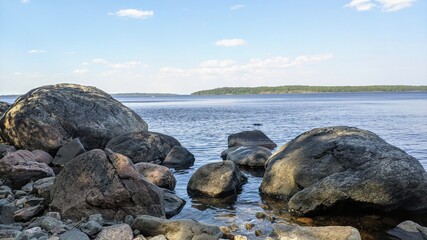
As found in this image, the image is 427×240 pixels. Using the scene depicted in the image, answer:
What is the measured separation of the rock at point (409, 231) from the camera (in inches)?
352

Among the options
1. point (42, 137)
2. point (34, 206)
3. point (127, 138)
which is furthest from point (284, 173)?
point (42, 137)

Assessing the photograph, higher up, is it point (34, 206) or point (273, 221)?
point (34, 206)

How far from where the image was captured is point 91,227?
8211mm

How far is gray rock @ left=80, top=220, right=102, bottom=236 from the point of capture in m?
8.12

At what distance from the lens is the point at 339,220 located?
10.4m

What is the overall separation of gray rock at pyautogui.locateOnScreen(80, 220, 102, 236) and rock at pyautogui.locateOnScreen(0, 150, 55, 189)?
197 inches

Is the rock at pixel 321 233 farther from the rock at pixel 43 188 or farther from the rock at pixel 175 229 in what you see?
the rock at pixel 43 188

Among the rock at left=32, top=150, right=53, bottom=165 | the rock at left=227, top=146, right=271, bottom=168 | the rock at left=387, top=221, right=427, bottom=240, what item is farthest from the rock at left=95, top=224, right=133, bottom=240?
the rock at left=227, top=146, right=271, bottom=168

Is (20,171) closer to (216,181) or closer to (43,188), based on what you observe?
(43,188)

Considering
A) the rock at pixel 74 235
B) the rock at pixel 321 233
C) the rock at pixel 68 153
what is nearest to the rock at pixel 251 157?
the rock at pixel 68 153

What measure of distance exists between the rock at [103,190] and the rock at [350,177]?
422 centimetres

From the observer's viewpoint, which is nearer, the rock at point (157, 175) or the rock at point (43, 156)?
the rock at point (157, 175)

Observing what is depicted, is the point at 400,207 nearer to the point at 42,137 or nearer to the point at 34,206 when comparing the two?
the point at 34,206

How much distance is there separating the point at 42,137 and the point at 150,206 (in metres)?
10.0
